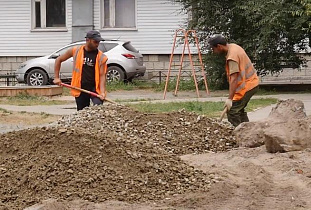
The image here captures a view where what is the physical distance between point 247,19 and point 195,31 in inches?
62.0

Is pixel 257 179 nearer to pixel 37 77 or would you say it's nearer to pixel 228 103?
pixel 228 103

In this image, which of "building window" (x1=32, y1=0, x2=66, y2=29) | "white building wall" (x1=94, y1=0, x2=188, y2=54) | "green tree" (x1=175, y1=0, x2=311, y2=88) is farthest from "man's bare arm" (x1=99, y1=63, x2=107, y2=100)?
"building window" (x1=32, y1=0, x2=66, y2=29)

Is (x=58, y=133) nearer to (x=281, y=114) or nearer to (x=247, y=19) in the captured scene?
(x=281, y=114)

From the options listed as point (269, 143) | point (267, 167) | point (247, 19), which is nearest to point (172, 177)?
point (267, 167)

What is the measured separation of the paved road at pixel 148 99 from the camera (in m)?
16.6

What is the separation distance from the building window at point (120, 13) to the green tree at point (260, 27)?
6.69 metres

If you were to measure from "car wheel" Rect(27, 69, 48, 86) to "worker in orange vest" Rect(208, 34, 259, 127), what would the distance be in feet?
53.3

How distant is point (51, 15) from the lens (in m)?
31.4

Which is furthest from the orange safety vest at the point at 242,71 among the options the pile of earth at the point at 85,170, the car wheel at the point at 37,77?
the car wheel at the point at 37,77

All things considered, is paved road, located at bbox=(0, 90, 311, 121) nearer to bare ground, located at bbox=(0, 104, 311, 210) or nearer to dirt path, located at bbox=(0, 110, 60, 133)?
dirt path, located at bbox=(0, 110, 60, 133)

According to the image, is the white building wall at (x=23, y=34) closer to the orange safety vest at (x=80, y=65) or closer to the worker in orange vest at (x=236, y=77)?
the orange safety vest at (x=80, y=65)

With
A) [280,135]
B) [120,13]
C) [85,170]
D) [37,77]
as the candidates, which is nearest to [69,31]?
[120,13]

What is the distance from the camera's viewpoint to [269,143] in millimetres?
9484

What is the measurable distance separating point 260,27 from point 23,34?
39.0 ft
